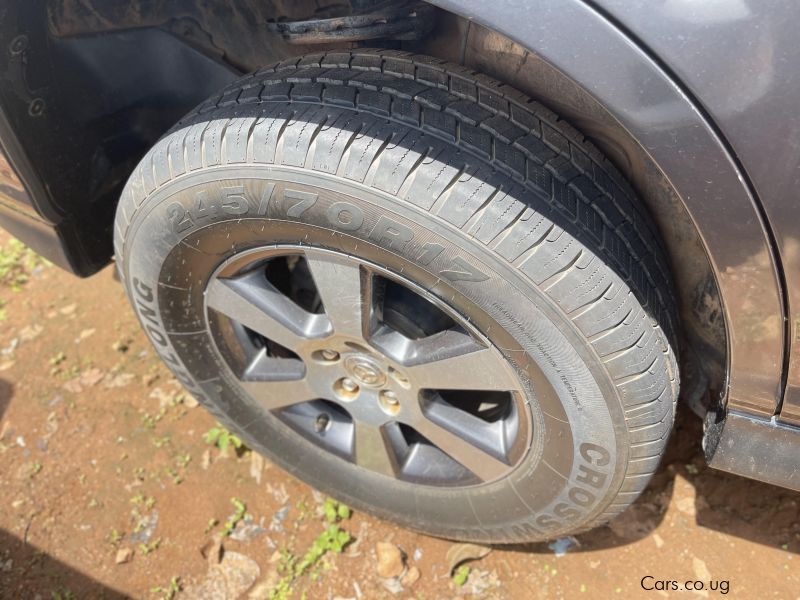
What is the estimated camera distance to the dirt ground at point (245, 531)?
6.41 feet

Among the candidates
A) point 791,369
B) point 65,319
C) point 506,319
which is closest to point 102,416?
point 65,319

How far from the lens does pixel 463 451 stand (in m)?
1.70

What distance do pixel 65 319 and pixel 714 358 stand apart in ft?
8.27

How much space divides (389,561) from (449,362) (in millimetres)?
840

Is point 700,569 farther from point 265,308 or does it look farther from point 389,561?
point 265,308

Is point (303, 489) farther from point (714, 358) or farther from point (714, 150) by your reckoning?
point (714, 150)

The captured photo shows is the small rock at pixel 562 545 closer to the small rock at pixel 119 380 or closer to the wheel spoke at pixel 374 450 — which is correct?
the wheel spoke at pixel 374 450

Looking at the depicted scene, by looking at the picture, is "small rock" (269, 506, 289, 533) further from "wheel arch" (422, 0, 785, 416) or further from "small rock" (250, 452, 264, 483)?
"wheel arch" (422, 0, 785, 416)

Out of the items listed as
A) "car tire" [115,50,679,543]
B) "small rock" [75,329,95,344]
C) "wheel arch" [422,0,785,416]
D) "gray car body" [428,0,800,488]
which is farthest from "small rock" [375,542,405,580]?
"small rock" [75,329,95,344]

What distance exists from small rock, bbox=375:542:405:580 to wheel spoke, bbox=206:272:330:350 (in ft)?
2.51

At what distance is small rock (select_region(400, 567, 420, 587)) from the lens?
1995 mm

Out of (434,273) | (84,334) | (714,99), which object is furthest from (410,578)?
(84,334)

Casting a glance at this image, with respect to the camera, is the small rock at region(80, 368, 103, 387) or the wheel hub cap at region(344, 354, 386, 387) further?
the small rock at region(80, 368, 103, 387)

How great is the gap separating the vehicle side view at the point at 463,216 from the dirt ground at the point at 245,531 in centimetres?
24
